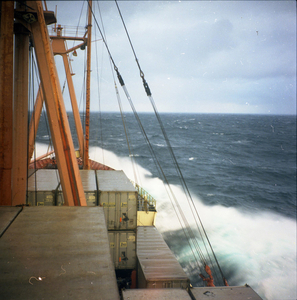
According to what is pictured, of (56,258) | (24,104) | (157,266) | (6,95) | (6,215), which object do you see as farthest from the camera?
(157,266)

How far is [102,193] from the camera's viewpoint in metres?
11.5

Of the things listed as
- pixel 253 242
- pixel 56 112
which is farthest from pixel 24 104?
pixel 253 242

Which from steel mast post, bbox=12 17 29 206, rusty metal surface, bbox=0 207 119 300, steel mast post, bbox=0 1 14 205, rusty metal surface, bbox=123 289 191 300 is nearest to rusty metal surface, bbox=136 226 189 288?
rusty metal surface, bbox=123 289 191 300

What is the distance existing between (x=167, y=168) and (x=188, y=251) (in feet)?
85.8

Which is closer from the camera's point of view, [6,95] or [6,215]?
[6,215]

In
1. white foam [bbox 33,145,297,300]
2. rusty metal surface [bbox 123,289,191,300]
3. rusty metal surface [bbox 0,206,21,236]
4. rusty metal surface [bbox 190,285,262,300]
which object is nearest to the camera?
rusty metal surface [bbox 0,206,21,236]

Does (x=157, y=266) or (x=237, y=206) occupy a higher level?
(x=157, y=266)

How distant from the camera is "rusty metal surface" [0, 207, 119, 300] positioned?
3.42 meters

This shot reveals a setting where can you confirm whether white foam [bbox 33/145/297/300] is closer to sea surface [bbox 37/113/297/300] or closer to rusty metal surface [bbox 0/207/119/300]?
sea surface [bbox 37/113/297/300]

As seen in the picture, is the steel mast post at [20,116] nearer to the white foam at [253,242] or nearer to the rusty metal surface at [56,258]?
the rusty metal surface at [56,258]

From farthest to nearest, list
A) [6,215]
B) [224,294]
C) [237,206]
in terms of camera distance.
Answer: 1. [237,206]
2. [224,294]
3. [6,215]

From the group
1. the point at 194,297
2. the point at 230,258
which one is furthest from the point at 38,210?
the point at 230,258

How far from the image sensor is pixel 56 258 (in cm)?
421

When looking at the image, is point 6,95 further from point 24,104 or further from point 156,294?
point 156,294
